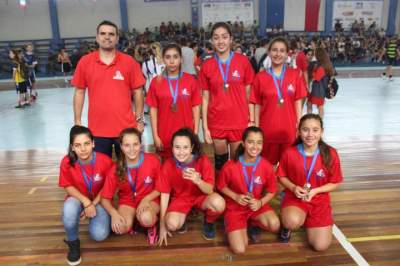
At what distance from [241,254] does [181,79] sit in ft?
4.65

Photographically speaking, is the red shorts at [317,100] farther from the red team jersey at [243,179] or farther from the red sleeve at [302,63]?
the red team jersey at [243,179]

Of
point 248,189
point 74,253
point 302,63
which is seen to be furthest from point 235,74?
point 302,63

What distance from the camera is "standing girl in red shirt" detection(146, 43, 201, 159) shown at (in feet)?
9.47

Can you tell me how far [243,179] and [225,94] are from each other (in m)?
0.73

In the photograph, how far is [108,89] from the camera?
9.02 ft

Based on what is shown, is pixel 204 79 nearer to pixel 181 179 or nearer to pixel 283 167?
pixel 181 179

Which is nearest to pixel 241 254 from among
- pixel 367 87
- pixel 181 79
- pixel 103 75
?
pixel 181 79

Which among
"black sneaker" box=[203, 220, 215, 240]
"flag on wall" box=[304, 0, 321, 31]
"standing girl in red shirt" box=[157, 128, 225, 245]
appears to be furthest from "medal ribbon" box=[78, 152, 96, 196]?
"flag on wall" box=[304, 0, 321, 31]

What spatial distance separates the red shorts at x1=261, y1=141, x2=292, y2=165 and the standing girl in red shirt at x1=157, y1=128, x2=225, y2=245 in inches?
25.5

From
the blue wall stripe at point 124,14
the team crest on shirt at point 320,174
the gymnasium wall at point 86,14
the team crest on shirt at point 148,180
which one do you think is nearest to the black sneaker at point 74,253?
the team crest on shirt at point 148,180

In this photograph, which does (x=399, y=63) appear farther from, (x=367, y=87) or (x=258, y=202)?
(x=258, y=202)

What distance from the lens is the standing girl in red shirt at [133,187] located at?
2.56 m

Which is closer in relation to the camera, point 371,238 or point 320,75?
point 371,238

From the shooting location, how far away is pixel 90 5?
54.3ft
